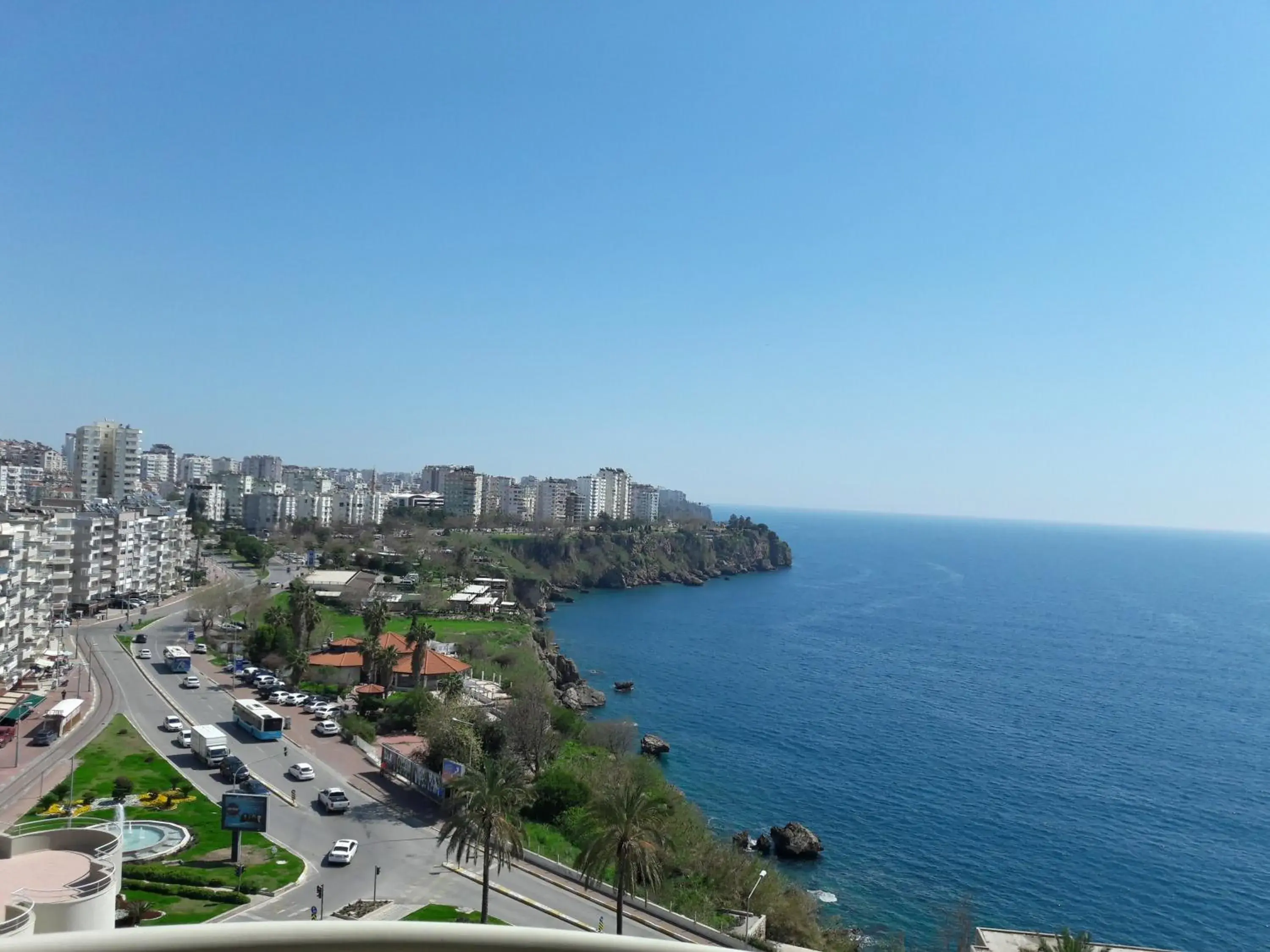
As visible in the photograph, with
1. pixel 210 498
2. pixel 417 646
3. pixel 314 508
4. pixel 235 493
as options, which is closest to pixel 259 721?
pixel 417 646

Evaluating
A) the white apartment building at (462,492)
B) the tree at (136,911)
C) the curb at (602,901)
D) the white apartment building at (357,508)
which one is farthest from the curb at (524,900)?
the white apartment building at (462,492)

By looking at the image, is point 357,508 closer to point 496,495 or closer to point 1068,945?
point 496,495

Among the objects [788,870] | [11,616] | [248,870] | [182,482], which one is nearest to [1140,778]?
[788,870]

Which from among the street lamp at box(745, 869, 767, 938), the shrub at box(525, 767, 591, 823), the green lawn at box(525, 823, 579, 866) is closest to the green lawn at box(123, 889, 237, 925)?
the green lawn at box(525, 823, 579, 866)

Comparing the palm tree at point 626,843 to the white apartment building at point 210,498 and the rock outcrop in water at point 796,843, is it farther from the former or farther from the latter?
the white apartment building at point 210,498

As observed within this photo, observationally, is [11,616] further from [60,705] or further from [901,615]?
[901,615]
